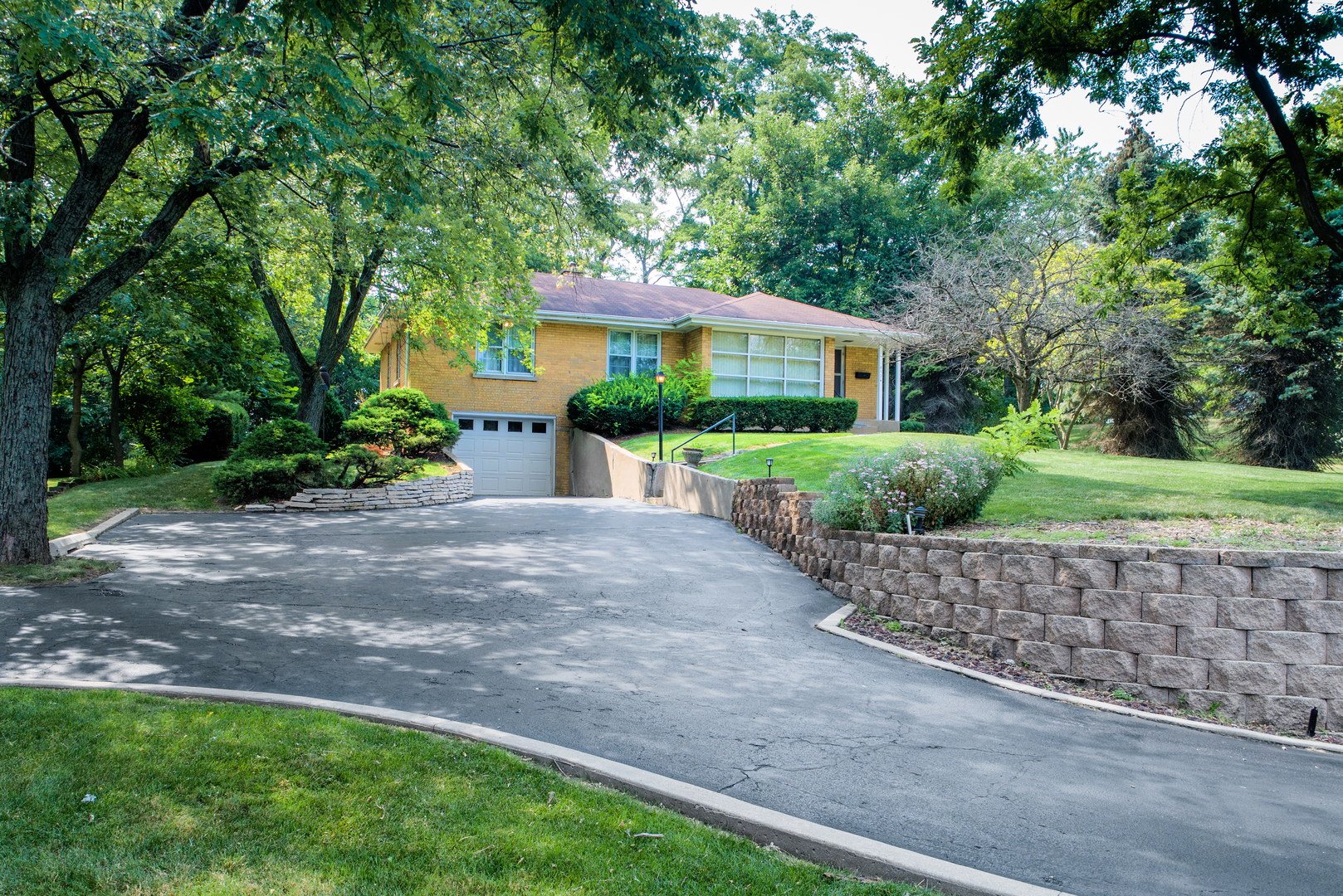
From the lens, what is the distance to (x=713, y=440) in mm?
22062

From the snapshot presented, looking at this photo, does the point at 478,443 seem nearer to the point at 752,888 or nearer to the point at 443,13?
the point at 443,13

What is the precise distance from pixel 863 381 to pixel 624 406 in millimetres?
9526

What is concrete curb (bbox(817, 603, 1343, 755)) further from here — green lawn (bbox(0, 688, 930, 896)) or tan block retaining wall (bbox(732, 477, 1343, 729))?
green lawn (bbox(0, 688, 930, 896))

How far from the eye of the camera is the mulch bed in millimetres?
6215

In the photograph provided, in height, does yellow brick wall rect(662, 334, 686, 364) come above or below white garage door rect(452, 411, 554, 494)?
above

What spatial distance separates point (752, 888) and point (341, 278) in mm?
16327

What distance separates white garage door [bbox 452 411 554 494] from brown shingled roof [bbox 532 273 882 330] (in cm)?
368

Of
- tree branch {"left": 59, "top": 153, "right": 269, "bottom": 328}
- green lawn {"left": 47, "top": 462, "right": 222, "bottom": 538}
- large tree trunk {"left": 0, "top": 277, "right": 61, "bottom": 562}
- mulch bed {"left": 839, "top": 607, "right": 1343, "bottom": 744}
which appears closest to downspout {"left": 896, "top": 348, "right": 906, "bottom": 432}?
mulch bed {"left": 839, "top": 607, "right": 1343, "bottom": 744}

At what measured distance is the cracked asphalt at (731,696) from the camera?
13.7ft

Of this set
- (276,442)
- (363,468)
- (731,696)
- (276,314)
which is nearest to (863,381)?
(363,468)

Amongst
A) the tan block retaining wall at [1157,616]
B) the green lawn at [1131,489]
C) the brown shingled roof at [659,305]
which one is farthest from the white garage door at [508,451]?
the tan block retaining wall at [1157,616]

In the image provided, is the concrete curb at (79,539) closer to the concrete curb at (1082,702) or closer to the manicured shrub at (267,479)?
the manicured shrub at (267,479)

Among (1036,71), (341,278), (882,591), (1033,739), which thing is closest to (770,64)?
(341,278)

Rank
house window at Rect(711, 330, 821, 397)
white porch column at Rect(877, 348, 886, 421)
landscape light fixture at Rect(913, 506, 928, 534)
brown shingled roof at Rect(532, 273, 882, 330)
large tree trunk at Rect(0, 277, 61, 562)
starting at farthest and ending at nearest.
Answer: white porch column at Rect(877, 348, 886, 421), house window at Rect(711, 330, 821, 397), brown shingled roof at Rect(532, 273, 882, 330), landscape light fixture at Rect(913, 506, 928, 534), large tree trunk at Rect(0, 277, 61, 562)
